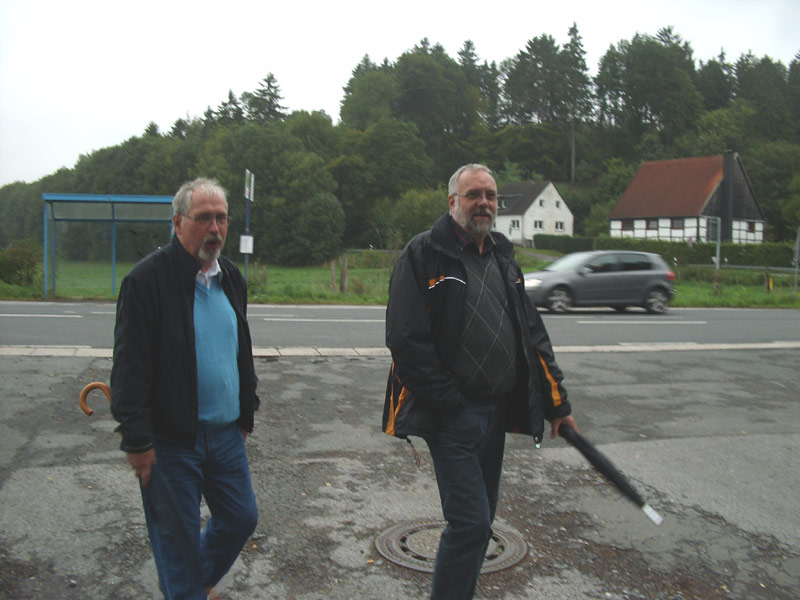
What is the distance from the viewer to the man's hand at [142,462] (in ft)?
9.59

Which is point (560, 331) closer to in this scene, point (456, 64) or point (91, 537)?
point (91, 537)

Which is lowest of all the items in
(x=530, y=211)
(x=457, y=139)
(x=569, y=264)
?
(x=569, y=264)

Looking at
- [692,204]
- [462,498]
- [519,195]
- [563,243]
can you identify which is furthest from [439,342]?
[519,195]

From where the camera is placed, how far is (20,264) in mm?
21359

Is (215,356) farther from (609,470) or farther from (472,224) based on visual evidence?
(609,470)

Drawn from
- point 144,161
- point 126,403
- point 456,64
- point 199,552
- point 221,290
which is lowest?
point 199,552

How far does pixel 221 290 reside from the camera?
3.30m

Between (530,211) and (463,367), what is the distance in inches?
3364

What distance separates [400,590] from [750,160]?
87264mm

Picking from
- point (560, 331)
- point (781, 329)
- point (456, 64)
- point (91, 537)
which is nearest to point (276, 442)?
point (91, 537)

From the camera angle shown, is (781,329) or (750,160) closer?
(781,329)

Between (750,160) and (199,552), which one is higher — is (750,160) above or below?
above

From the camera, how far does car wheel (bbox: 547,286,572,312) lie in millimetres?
19484

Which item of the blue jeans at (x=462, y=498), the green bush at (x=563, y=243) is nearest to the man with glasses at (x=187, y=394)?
the blue jeans at (x=462, y=498)
